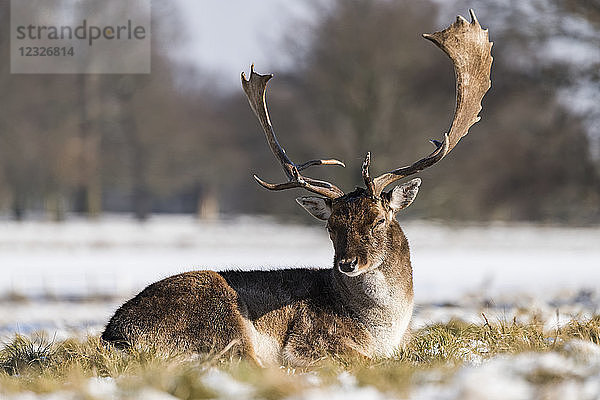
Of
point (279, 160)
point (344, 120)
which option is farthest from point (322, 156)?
point (279, 160)

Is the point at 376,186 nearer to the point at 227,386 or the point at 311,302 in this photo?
the point at 311,302

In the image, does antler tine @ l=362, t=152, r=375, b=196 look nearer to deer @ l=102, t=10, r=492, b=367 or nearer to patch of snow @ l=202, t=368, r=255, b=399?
deer @ l=102, t=10, r=492, b=367

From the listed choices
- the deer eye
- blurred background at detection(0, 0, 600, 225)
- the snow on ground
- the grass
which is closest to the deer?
the deer eye

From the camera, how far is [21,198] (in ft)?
119

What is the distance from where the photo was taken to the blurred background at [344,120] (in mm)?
16406

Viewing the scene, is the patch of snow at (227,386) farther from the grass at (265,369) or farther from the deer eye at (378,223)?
the deer eye at (378,223)

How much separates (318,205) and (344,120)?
21.9 metres

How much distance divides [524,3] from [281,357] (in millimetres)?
13044

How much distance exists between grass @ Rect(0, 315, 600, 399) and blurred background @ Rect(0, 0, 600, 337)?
1.71 m

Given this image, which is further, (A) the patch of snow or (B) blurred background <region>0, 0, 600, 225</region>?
(B) blurred background <region>0, 0, 600, 225</region>

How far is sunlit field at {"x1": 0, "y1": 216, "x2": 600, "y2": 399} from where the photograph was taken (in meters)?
3.89

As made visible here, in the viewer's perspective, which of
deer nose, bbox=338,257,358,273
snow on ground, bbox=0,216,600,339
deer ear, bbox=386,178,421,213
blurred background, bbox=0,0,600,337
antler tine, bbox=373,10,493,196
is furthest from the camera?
blurred background, bbox=0,0,600,337

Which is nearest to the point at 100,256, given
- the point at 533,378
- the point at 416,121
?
the point at 416,121

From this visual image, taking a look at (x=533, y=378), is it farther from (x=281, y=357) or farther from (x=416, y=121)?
(x=416, y=121)
